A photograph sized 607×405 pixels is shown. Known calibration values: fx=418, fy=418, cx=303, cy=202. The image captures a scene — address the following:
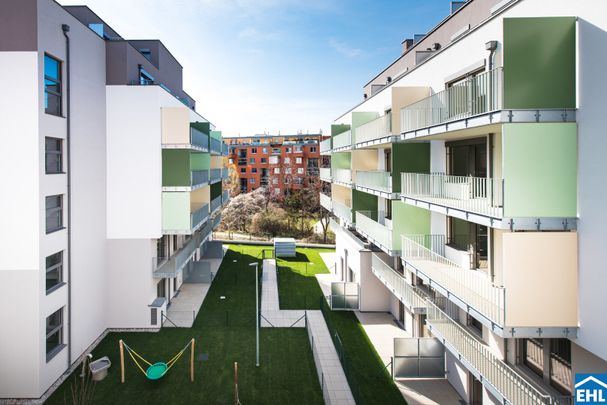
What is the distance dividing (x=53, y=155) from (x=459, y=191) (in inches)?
519

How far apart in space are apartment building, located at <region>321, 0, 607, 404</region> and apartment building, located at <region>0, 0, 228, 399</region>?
11.0m

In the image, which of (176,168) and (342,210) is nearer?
(176,168)

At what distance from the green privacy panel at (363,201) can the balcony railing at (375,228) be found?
330 millimetres

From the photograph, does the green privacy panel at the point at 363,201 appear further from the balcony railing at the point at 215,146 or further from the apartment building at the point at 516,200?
the balcony railing at the point at 215,146

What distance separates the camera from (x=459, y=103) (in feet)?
35.6

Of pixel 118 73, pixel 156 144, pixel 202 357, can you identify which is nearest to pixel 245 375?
pixel 202 357

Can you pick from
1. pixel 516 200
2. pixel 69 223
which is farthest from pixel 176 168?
pixel 516 200

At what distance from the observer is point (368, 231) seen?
18.9m

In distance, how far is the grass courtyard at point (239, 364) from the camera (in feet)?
44.1

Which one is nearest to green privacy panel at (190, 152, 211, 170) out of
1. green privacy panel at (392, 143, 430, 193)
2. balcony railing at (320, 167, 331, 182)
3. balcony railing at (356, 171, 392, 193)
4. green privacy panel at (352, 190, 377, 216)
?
balcony railing at (320, 167, 331, 182)

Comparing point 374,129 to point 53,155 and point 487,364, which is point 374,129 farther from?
point 53,155

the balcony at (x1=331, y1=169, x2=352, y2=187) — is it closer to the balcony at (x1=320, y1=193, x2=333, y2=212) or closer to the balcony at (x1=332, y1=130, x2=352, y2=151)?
the balcony at (x1=332, y1=130, x2=352, y2=151)

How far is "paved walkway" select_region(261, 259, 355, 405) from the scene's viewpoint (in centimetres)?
1370

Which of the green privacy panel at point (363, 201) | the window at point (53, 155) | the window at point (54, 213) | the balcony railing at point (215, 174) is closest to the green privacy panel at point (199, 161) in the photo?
the balcony railing at point (215, 174)
